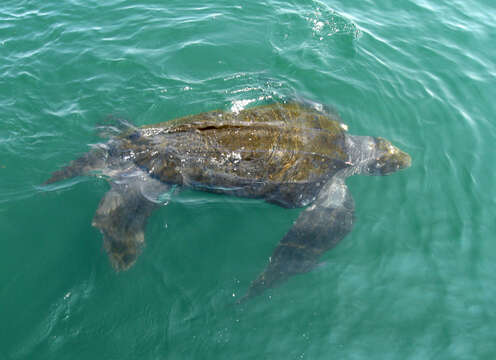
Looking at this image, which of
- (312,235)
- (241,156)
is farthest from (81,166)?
(312,235)

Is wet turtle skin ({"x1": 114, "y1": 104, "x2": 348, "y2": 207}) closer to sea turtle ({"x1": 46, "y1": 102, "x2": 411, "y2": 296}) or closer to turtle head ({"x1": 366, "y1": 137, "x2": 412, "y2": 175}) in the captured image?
sea turtle ({"x1": 46, "y1": 102, "x2": 411, "y2": 296})

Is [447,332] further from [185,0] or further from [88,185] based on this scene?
[185,0]

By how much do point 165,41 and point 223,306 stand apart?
8.04 m

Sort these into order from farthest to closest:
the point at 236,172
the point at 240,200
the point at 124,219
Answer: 1. the point at 240,200
2. the point at 236,172
3. the point at 124,219

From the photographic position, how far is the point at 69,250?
213 inches

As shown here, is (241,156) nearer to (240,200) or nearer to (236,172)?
(236,172)

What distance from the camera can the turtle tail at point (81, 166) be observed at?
20.3ft

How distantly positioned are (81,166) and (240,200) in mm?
3179

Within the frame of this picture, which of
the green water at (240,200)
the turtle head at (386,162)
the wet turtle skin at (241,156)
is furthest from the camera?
the turtle head at (386,162)

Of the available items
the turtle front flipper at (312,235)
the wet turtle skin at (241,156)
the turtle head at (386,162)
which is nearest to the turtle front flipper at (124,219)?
the wet turtle skin at (241,156)

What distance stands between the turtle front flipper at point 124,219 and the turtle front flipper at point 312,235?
213 centimetres

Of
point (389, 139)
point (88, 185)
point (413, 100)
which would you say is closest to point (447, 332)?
point (389, 139)

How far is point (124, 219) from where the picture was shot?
574cm

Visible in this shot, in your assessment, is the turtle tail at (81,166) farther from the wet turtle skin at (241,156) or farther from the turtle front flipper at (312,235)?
the turtle front flipper at (312,235)
